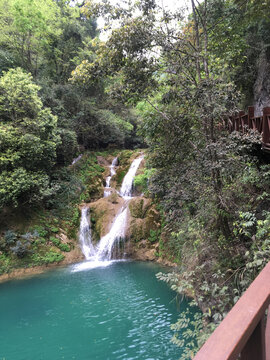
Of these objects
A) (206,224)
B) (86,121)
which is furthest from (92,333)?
(86,121)

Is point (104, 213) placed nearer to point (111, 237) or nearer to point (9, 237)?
point (111, 237)

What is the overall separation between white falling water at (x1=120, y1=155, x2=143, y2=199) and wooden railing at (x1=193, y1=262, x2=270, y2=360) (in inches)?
606

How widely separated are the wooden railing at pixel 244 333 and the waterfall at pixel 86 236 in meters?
13.3

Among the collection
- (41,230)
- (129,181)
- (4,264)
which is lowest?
(4,264)

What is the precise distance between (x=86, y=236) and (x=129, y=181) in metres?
5.08

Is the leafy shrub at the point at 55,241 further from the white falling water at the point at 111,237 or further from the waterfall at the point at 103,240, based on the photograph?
the white falling water at the point at 111,237

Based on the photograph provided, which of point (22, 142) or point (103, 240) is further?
point (103, 240)

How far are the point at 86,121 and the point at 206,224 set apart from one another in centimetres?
1737

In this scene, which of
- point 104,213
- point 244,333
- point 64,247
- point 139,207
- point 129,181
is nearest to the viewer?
point 244,333

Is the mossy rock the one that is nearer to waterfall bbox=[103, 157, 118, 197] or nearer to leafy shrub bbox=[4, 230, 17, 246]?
waterfall bbox=[103, 157, 118, 197]

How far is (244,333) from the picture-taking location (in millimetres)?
798

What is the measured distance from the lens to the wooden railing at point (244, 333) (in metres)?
0.73

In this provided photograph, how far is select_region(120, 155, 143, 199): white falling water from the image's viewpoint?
16969 mm

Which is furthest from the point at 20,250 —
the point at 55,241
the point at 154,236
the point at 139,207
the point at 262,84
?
the point at 262,84
